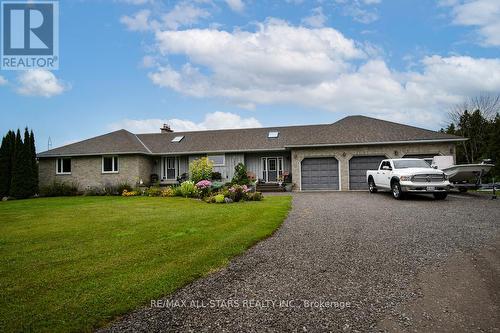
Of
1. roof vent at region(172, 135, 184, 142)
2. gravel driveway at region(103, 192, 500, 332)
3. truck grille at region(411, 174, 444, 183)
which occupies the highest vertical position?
roof vent at region(172, 135, 184, 142)

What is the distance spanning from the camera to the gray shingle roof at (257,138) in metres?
20.2

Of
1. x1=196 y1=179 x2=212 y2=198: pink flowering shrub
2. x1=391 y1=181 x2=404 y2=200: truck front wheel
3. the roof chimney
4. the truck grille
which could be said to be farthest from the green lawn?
the roof chimney

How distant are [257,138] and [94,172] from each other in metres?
13.6

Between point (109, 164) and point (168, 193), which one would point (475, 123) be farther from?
point (109, 164)

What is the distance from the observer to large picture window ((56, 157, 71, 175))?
23864 millimetres

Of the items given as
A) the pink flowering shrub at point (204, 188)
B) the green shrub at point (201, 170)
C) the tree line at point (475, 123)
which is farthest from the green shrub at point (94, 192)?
the tree line at point (475, 123)

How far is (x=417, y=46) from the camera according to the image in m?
16.7

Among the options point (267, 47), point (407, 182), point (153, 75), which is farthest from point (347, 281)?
point (153, 75)

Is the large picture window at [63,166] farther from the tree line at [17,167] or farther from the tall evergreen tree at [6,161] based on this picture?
the tall evergreen tree at [6,161]

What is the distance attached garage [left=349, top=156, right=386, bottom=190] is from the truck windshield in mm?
5094

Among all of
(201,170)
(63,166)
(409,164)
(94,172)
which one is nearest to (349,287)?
(409,164)

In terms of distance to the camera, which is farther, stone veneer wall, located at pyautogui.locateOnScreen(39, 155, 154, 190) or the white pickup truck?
stone veneer wall, located at pyautogui.locateOnScreen(39, 155, 154, 190)

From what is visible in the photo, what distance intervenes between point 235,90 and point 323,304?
20.0 metres

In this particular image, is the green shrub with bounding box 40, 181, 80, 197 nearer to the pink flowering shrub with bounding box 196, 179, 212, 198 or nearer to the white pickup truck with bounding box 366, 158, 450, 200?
the pink flowering shrub with bounding box 196, 179, 212, 198
